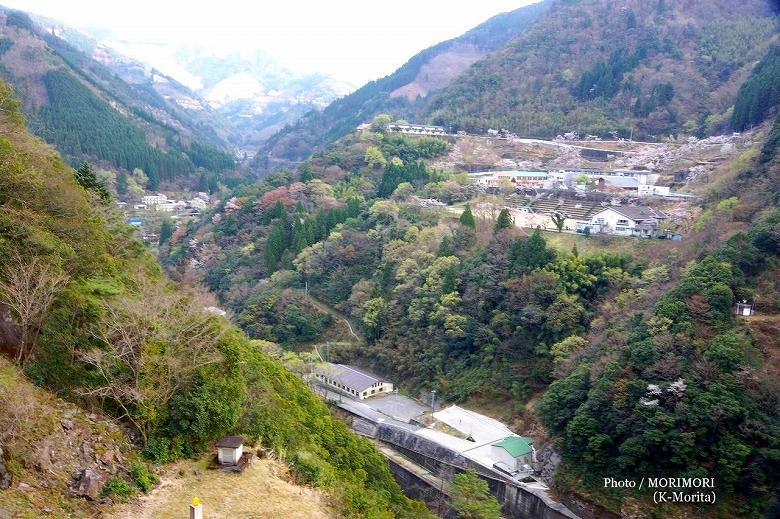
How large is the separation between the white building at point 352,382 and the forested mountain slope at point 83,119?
3541 centimetres

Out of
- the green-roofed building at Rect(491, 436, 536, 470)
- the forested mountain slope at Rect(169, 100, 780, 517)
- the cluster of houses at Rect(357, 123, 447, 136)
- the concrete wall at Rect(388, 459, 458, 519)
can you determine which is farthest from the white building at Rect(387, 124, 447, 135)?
the green-roofed building at Rect(491, 436, 536, 470)

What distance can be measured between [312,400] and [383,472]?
2.32 metres

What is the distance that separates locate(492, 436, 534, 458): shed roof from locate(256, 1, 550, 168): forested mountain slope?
171ft

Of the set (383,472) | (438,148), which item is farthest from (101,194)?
(438,148)

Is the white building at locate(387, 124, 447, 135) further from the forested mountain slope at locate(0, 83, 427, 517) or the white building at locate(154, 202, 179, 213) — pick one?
the forested mountain slope at locate(0, 83, 427, 517)

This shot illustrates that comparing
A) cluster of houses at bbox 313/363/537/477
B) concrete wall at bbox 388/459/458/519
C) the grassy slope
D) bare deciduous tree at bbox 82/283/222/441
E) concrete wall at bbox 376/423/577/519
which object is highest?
bare deciduous tree at bbox 82/283/222/441

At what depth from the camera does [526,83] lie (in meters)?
45.8

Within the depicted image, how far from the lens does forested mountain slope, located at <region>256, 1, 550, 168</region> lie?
6769cm

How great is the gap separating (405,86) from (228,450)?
65871mm

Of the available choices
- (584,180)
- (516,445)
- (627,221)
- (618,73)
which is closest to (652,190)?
(584,180)

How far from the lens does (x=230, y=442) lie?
8.52 m

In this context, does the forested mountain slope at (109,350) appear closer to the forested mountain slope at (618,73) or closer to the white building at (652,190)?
the white building at (652,190)

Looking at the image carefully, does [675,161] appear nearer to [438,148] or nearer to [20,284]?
[438,148]

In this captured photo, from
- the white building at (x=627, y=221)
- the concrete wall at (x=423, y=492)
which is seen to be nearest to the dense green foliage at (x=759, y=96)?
the white building at (x=627, y=221)
